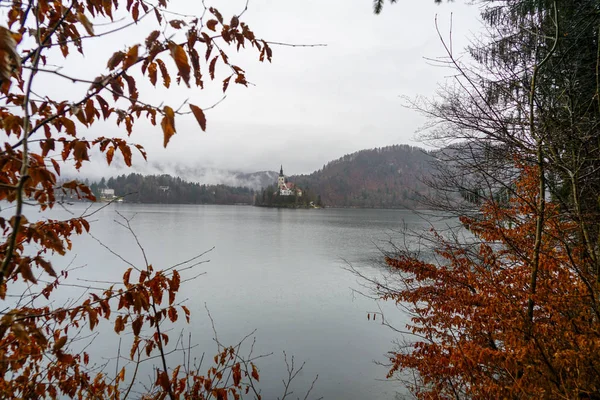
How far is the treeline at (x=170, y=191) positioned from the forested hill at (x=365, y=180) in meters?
31.5

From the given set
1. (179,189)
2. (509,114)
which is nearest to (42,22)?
(509,114)

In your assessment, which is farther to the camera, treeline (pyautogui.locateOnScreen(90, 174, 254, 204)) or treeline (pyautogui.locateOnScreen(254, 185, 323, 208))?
treeline (pyautogui.locateOnScreen(90, 174, 254, 204))

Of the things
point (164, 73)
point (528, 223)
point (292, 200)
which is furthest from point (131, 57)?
point (292, 200)

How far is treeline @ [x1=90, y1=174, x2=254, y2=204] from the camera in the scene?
12131cm

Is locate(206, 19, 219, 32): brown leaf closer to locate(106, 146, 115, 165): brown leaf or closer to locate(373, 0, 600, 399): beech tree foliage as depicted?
locate(106, 146, 115, 165): brown leaf

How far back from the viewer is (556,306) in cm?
331

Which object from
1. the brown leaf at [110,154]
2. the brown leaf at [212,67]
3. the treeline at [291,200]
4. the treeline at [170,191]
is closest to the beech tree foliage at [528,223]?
the brown leaf at [212,67]

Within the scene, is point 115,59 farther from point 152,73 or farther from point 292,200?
point 292,200

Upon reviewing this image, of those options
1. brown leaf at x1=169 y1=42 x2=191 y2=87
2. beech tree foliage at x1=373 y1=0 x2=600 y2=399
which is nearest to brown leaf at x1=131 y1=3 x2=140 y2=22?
brown leaf at x1=169 y1=42 x2=191 y2=87

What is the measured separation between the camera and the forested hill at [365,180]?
416 feet

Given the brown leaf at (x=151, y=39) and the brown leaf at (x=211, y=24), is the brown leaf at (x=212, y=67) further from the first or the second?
the brown leaf at (x=151, y=39)

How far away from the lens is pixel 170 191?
132000 millimetres

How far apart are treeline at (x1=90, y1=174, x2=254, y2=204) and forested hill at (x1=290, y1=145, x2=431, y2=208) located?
103 feet

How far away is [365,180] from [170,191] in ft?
280
